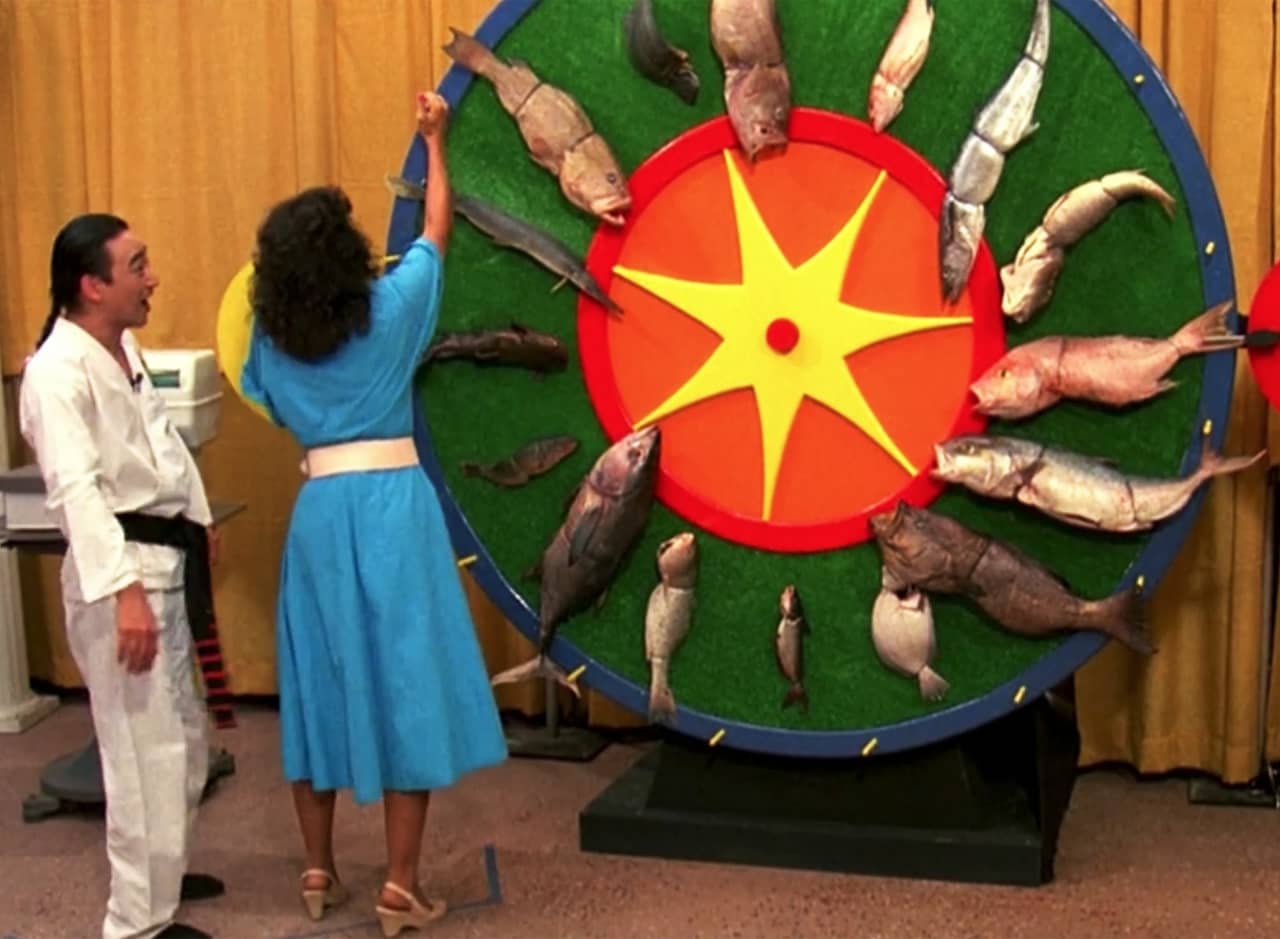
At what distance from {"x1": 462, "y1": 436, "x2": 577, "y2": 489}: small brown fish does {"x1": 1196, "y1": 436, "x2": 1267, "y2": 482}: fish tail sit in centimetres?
99

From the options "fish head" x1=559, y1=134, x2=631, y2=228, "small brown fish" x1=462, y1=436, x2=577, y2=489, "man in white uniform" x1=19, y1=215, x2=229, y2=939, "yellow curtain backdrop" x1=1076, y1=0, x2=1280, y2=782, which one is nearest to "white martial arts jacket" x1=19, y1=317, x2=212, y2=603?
"man in white uniform" x1=19, y1=215, x2=229, y2=939

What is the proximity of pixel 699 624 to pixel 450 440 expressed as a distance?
52 centimetres

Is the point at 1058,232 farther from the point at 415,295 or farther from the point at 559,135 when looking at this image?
the point at 415,295

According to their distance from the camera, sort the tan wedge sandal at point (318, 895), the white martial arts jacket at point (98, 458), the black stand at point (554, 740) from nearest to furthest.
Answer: the white martial arts jacket at point (98, 458) < the tan wedge sandal at point (318, 895) < the black stand at point (554, 740)

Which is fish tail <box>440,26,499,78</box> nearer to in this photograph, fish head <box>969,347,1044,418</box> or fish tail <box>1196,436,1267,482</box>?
fish head <box>969,347,1044,418</box>

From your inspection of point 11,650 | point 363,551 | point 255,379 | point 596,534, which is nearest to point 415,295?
point 255,379

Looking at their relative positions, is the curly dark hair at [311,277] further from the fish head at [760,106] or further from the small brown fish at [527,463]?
the fish head at [760,106]

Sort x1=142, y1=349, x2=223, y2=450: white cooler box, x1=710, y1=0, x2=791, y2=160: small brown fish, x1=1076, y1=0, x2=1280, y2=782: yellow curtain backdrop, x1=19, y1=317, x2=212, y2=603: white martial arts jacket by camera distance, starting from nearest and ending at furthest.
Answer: x1=19, y1=317, x2=212, y2=603: white martial arts jacket → x1=710, y1=0, x2=791, y2=160: small brown fish → x1=1076, y1=0, x2=1280, y2=782: yellow curtain backdrop → x1=142, y1=349, x2=223, y2=450: white cooler box

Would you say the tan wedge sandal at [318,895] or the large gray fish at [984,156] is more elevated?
the large gray fish at [984,156]

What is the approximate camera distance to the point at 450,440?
287cm

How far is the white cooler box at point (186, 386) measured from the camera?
3275 millimetres

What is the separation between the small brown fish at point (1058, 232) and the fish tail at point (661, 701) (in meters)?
0.81

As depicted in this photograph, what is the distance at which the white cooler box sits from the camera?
328cm

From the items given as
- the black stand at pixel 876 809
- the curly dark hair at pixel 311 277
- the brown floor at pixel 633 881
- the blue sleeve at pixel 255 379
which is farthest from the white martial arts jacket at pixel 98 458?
the black stand at pixel 876 809
